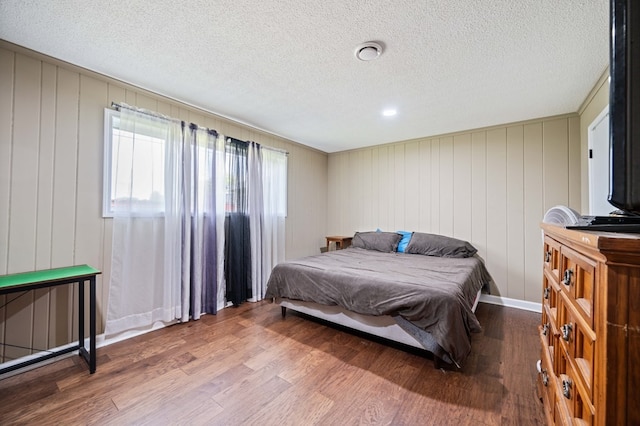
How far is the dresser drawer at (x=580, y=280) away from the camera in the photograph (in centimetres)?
72

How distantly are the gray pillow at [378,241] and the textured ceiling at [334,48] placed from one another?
1.84m

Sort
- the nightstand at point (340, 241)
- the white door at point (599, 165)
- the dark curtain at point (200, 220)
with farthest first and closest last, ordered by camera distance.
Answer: the nightstand at point (340, 241) < the dark curtain at point (200, 220) < the white door at point (599, 165)

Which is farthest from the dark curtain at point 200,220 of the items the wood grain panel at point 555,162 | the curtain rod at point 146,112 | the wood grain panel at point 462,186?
the wood grain panel at point 555,162

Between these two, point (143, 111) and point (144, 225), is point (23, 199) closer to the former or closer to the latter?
point (144, 225)

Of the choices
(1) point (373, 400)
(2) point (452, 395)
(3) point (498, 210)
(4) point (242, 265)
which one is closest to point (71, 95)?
(4) point (242, 265)

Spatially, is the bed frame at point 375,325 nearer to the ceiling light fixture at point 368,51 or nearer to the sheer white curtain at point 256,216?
the sheer white curtain at point 256,216

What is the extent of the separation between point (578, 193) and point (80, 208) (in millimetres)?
5035

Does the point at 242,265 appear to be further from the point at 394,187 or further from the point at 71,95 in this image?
the point at 394,187

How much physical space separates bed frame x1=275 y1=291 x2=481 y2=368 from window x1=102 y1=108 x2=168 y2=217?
176cm

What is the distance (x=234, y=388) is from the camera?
5.82 feet

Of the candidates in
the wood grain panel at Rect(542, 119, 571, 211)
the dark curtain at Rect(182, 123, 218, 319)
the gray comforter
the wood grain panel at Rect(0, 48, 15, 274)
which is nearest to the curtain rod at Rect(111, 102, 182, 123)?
the dark curtain at Rect(182, 123, 218, 319)

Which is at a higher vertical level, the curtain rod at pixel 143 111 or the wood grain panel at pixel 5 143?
the curtain rod at pixel 143 111

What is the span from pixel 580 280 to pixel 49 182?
128 inches

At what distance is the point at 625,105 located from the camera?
0.50 meters
